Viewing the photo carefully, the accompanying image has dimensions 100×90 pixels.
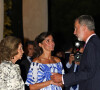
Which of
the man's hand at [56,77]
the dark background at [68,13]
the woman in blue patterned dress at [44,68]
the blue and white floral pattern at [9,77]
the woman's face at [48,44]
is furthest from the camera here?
the dark background at [68,13]

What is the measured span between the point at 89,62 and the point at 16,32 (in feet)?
15.4

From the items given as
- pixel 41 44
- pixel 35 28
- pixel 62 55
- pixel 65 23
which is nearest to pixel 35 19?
pixel 35 28

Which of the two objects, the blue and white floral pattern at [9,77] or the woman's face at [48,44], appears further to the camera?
the woman's face at [48,44]

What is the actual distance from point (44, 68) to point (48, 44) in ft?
1.29

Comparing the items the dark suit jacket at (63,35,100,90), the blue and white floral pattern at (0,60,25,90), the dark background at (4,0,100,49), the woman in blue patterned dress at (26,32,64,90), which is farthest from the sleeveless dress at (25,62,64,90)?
the dark background at (4,0,100,49)

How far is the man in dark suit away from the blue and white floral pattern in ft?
2.07

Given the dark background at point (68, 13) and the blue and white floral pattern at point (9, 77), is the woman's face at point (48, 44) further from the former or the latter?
the dark background at point (68, 13)

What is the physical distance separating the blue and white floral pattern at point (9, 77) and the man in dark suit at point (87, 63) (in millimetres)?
631

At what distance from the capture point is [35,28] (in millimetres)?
9805

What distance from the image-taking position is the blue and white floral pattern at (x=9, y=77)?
3545mm

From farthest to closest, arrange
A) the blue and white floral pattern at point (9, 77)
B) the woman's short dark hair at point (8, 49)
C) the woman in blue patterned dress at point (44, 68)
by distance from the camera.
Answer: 1. the woman in blue patterned dress at point (44, 68)
2. the woman's short dark hair at point (8, 49)
3. the blue and white floral pattern at point (9, 77)

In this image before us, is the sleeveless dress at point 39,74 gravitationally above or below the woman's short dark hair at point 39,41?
below

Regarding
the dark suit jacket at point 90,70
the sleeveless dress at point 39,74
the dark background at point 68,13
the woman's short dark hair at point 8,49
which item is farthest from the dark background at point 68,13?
the woman's short dark hair at point 8,49

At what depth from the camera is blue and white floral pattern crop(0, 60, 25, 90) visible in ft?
11.6
